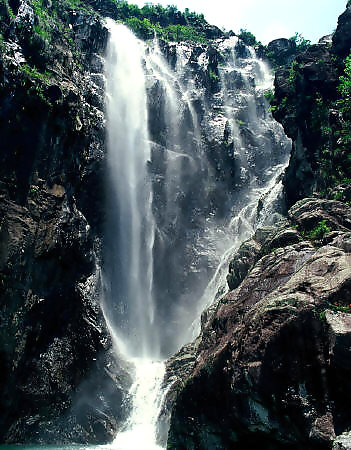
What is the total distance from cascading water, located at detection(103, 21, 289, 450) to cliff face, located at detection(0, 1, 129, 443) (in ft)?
12.2

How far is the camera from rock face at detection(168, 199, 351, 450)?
8922 millimetres

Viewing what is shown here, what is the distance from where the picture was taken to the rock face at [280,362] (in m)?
8.92

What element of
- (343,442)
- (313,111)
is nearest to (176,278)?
(313,111)

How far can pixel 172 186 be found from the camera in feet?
127

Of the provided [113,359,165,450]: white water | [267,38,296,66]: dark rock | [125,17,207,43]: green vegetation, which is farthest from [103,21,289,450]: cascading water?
[267,38,296,66]: dark rock

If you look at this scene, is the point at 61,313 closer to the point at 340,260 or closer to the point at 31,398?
the point at 31,398

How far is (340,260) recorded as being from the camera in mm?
11297

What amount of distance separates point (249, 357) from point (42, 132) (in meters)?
18.3

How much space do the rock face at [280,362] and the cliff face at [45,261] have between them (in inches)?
434

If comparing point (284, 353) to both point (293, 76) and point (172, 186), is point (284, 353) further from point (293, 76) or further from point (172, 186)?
point (172, 186)

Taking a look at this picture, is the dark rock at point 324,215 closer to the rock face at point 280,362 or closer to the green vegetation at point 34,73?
the rock face at point 280,362

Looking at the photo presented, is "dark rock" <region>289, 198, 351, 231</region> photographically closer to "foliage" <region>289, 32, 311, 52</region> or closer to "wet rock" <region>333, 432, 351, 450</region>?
"wet rock" <region>333, 432, 351, 450</region>

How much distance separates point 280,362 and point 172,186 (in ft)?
98.1

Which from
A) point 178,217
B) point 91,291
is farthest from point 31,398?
point 178,217
